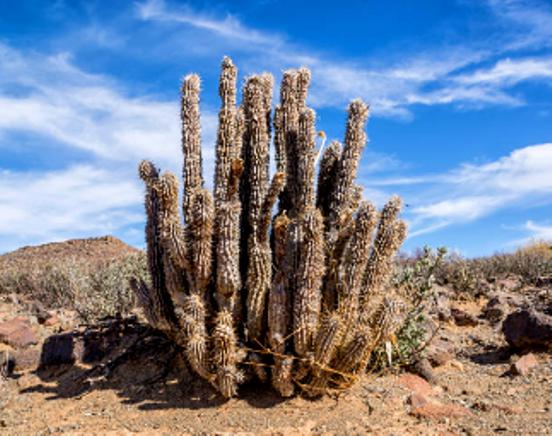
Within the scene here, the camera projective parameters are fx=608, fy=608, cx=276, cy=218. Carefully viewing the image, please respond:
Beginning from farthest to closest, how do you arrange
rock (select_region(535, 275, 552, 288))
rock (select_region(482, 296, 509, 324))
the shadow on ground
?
1. rock (select_region(535, 275, 552, 288))
2. rock (select_region(482, 296, 509, 324))
3. the shadow on ground

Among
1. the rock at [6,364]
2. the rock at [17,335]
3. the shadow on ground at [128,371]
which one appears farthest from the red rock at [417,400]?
the rock at [17,335]

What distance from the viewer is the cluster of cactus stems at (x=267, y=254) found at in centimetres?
568

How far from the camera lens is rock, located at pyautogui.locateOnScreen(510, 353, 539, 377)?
7.18 m

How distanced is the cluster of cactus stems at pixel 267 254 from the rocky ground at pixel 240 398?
0.30 m

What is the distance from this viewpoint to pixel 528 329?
7809mm

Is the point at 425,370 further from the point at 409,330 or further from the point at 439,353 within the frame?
the point at 439,353

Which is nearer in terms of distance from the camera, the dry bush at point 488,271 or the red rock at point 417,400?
the red rock at point 417,400

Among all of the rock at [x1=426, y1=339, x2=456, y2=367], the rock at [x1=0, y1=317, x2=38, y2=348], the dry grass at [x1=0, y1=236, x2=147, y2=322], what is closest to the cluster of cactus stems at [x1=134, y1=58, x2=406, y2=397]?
the rock at [x1=426, y1=339, x2=456, y2=367]

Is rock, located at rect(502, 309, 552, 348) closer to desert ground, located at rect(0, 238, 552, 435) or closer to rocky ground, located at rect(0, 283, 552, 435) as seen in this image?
rocky ground, located at rect(0, 283, 552, 435)

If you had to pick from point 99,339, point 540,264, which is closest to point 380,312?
point 99,339

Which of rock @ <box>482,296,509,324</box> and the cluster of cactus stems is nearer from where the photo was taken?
the cluster of cactus stems

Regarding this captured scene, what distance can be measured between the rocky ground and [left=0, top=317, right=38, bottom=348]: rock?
27mm

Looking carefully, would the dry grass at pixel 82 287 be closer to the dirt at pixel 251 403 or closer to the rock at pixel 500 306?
the dirt at pixel 251 403

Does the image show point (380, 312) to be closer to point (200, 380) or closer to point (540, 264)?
point (200, 380)
